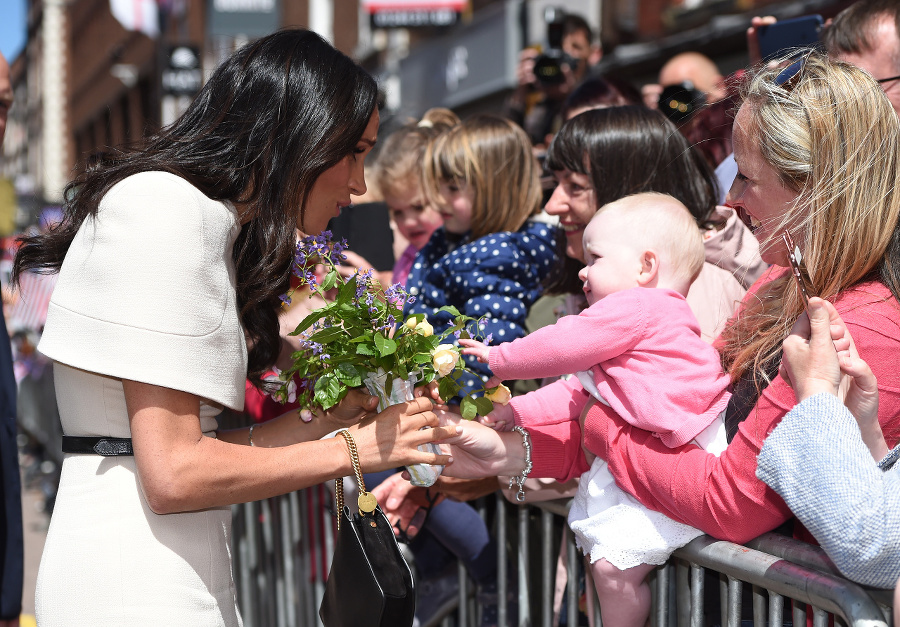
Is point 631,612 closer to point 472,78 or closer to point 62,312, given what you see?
point 62,312

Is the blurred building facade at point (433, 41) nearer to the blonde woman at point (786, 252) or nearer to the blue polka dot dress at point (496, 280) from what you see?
the blue polka dot dress at point (496, 280)

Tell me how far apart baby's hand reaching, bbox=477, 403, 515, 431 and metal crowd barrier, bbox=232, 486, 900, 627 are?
293mm

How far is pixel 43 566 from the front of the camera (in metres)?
1.99

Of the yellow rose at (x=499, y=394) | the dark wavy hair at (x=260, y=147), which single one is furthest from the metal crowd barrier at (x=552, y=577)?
the dark wavy hair at (x=260, y=147)

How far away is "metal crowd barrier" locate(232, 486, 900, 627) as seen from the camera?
5.47ft

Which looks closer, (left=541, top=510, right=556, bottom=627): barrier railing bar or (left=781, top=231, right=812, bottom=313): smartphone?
(left=781, top=231, right=812, bottom=313): smartphone

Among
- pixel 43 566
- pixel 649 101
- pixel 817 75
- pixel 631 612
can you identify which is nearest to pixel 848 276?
pixel 817 75

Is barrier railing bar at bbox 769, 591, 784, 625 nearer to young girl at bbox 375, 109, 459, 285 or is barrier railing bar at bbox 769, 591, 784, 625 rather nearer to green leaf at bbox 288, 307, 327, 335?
green leaf at bbox 288, 307, 327, 335

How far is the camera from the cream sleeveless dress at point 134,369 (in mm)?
1799

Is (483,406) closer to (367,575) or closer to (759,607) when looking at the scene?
(367,575)

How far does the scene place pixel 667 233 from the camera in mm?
2291

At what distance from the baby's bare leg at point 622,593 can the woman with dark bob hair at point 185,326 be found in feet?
1.68

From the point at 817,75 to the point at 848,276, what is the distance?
0.47m

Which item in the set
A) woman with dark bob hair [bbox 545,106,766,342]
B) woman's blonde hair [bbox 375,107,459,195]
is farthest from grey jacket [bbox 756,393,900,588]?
woman's blonde hair [bbox 375,107,459,195]
